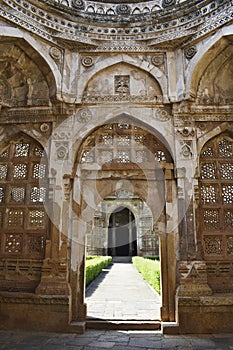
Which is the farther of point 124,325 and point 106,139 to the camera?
point 106,139

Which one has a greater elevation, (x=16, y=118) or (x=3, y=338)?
(x=16, y=118)

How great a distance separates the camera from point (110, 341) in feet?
16.9

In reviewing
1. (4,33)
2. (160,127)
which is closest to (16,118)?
(4,33)

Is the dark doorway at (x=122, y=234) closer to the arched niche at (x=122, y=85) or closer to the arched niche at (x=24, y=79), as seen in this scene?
the arched niche at (x=122, y=85)

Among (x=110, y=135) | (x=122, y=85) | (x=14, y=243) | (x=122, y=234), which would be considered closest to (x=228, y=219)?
(x=110, y=135)

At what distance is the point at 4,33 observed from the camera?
5.93m

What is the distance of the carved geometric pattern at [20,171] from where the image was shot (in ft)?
22.1

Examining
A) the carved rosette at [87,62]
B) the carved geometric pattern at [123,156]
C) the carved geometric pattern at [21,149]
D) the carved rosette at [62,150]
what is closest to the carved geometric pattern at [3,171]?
the carved geometric pattern at [21,149]

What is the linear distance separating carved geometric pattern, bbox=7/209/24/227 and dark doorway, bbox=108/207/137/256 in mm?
21081

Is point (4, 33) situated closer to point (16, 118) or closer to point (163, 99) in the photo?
point (16, 118)

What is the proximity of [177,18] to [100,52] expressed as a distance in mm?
1880

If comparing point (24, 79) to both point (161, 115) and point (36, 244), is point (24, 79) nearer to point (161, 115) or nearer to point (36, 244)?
point (161, 115)

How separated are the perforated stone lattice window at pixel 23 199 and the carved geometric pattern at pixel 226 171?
13.1 feet

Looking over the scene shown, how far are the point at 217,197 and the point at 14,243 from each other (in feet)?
14.9
